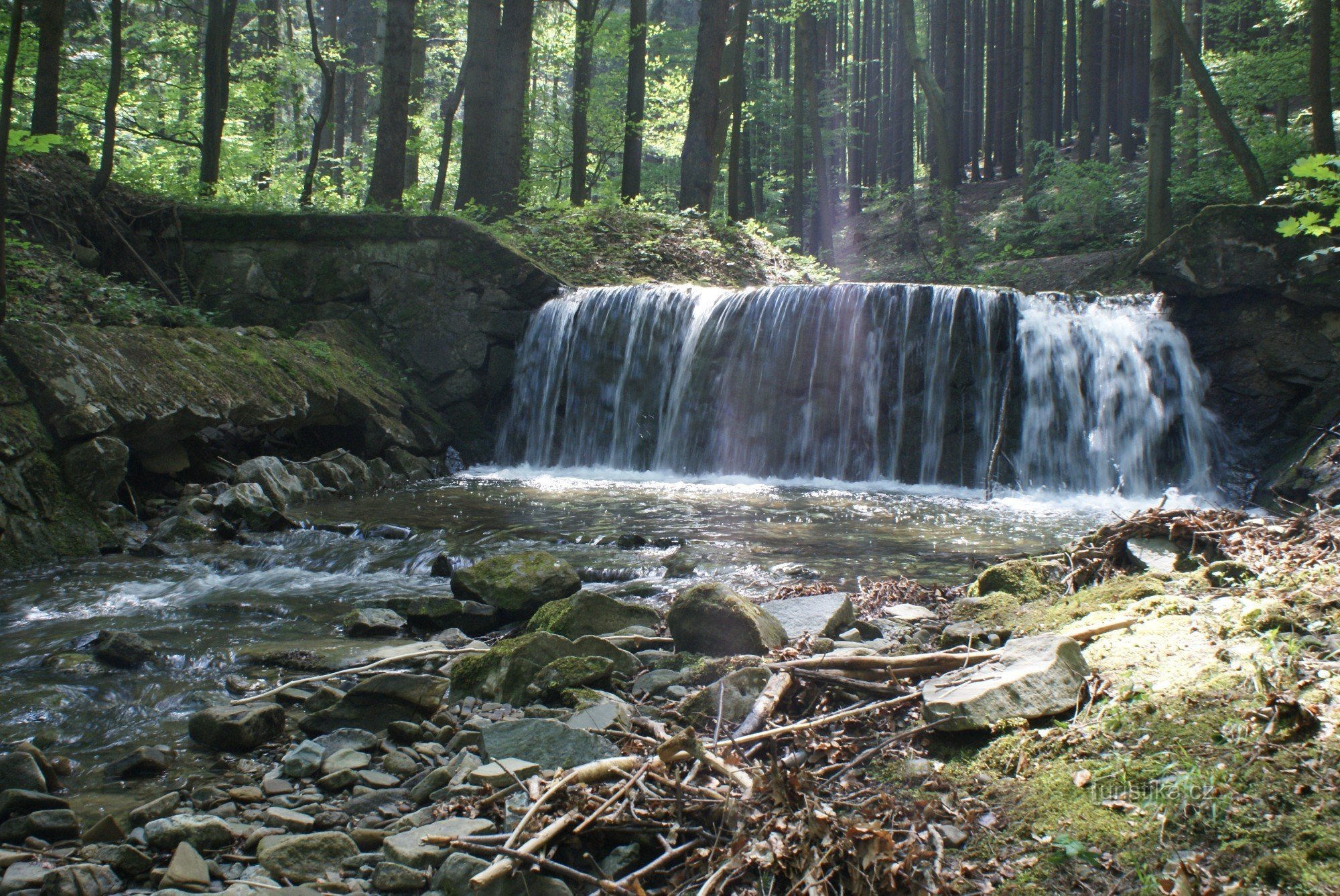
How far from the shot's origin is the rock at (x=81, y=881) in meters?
2.32

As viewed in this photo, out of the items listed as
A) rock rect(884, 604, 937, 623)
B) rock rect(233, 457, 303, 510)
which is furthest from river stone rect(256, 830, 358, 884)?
rock rect(233, 457, 303, 510)

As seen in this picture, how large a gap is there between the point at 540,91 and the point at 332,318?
67.4ft

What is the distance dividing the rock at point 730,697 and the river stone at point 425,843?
0.86m

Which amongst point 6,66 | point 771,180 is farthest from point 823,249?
Answer: point 6,66

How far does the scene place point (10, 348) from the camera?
23.2ft

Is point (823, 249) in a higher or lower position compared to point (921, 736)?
higher

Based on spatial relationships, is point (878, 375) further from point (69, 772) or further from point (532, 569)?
point (69, 772)

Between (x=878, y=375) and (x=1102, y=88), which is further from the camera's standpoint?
(x=1102, y=88)

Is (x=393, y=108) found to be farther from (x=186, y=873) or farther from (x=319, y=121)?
(x=186, y=873)

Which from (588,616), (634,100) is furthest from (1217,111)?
(588,616)

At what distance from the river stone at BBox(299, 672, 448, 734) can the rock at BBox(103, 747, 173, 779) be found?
499 millimetres

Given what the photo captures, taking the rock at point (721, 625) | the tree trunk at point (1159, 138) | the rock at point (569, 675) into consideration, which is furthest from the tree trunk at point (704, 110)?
the rock at point (569, 675)

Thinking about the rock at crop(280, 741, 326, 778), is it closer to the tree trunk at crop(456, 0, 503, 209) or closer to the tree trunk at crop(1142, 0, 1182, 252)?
the tree trunk at crop(456, 0, 503, 209)

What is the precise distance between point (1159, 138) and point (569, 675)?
51.4 feet
